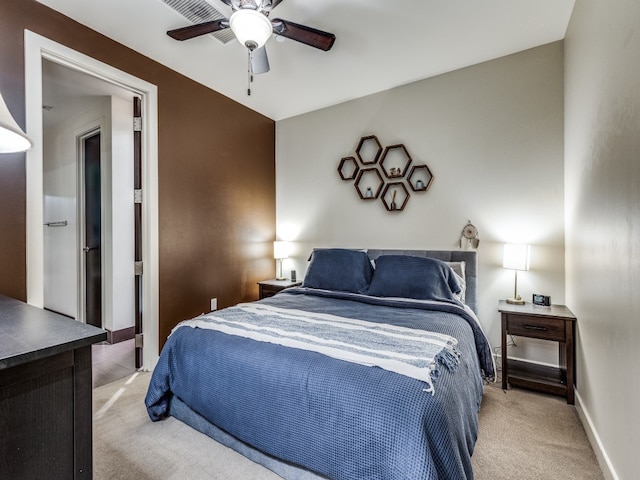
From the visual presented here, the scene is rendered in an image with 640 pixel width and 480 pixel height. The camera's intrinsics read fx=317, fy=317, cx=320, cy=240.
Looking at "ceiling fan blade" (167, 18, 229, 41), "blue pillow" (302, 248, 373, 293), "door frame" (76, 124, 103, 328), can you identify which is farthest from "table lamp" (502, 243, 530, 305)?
"door frame" (76, 124, 103, 328)

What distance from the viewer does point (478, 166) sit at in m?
3.04

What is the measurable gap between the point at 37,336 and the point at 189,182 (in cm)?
251

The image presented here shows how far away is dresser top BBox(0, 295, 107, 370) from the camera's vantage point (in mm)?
803

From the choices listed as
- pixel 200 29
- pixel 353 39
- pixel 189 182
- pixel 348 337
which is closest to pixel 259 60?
pixel 200 29

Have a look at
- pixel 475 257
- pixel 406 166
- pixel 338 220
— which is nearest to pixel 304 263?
pixel 338 220

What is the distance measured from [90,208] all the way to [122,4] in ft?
8.56

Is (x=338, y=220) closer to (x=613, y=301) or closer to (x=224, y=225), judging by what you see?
(x=224, y=225)

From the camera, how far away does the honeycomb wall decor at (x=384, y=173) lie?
338 centimetres

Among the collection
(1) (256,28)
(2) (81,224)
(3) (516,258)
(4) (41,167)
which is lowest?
(3) (516,258)

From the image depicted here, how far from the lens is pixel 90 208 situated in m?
3.96

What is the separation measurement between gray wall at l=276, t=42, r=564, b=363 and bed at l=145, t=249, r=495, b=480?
92 cm

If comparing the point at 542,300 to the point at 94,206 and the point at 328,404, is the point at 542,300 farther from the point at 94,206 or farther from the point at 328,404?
the point at 94,206

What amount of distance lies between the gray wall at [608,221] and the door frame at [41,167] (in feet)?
10.5

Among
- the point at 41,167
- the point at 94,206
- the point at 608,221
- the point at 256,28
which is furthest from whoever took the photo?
Result: the point at 94,206
